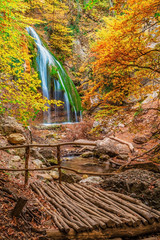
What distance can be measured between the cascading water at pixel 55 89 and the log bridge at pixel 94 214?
12203mm

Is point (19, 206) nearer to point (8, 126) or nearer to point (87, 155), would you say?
point (8, 126)

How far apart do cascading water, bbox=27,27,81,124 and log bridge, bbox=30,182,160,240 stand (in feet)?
40.0

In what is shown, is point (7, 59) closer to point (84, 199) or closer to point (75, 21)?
point (84, 199)

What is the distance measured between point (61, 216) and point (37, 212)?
42 cm

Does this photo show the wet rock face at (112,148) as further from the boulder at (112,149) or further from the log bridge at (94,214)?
the log bridge at (94,214)

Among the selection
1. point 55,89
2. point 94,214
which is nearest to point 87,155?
point 94,214

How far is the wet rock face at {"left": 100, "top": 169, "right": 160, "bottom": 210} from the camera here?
4090 mm

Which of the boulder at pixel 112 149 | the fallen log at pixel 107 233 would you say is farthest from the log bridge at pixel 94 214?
the boulder at pixel 112 149

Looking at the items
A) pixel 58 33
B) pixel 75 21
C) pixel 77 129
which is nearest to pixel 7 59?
pixel 77 129

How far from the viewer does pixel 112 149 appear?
10016 millimetres

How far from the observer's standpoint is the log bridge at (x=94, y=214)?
9.79 feet

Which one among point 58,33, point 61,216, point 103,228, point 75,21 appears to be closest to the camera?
point 103,228

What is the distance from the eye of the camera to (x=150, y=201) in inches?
160

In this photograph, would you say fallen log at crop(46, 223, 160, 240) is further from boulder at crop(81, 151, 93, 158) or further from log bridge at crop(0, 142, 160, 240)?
boulder at crop(81, 151, 93, 158)
